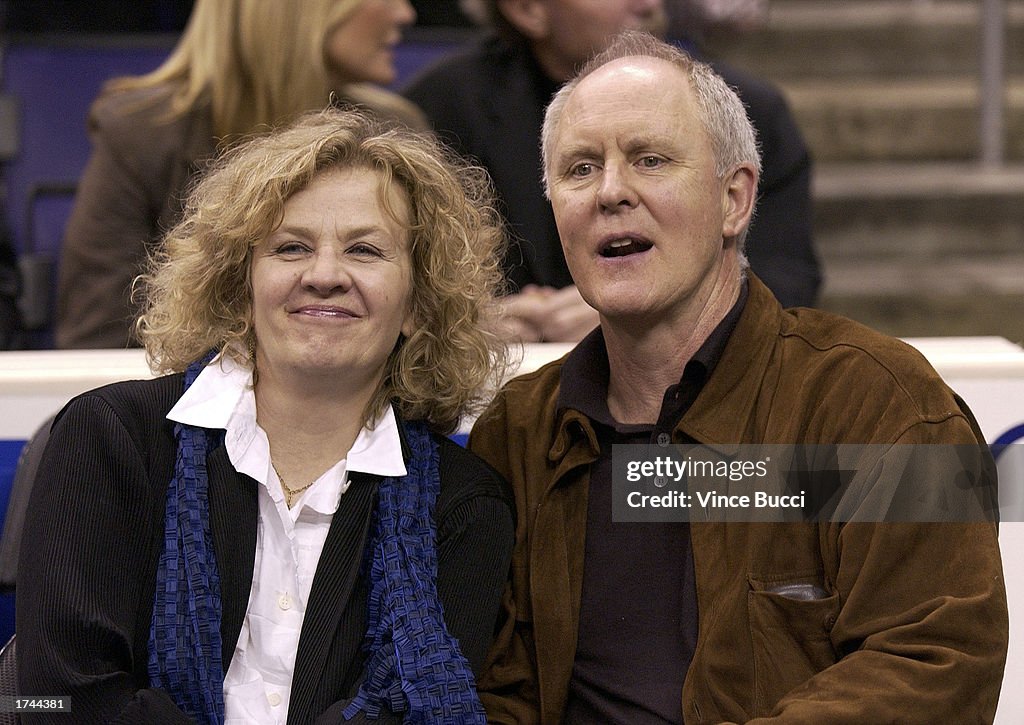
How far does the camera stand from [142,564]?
174 centimetres

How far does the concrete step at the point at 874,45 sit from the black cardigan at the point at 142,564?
10.3ft

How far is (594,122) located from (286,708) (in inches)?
32.0

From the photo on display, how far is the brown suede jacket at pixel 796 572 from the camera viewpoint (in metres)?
1.60

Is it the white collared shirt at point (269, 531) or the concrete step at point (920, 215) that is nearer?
the white collared shirt at point (269, 531)

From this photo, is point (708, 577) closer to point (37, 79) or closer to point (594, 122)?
point (594, 122)

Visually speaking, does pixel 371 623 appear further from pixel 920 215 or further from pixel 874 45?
pixel 874 45

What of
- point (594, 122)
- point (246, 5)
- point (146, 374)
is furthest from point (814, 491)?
point (246, 5)

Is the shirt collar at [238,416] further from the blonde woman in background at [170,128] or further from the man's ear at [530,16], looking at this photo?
the man's ear at [530,16]

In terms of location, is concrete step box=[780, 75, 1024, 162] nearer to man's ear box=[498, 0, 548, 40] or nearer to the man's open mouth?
man's ear box=[498, 0, 548, 40]

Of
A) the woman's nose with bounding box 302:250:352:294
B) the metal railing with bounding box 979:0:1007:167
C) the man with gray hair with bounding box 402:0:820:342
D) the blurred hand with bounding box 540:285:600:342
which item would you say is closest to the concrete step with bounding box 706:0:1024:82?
the metal railing with bounding box 979:0:1007:167

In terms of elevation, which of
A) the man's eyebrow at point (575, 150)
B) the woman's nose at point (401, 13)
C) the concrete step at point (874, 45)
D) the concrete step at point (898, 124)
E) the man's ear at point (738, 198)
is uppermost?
the concrete step at point (874, 45)

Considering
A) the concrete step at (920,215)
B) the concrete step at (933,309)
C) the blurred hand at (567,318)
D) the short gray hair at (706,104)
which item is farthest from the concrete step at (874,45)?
the short gray hair at (706,104)

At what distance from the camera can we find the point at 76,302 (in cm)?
294

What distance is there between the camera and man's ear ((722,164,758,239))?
1909mm
